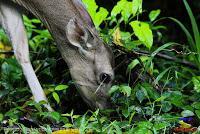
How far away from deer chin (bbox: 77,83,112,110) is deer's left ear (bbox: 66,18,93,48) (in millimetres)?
332

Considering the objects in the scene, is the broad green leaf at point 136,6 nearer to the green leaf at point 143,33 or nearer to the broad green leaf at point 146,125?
the green leaf at point 143,33

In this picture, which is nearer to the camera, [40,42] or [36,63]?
[36,63]

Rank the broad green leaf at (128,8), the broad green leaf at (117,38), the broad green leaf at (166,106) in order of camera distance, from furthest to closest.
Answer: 1. the broad green leaf at (128,8)
2. the broad green leaf at (117,38)
3. the broad green leaf at (166,106)

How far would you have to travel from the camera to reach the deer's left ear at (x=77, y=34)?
4309 mm

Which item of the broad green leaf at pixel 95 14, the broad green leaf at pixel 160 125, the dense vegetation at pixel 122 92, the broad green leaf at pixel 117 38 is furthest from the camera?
the broad green leaf at pixel 95 14

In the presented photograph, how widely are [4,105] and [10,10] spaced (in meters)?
0.81

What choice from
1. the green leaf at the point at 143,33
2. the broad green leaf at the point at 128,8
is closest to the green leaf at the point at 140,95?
the green leaf at the point at 143,33

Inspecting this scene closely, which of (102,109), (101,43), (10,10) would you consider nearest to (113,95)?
(102,109)

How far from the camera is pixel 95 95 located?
14.4 feet

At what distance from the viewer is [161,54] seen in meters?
5.65

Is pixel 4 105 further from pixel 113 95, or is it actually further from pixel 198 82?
pixel 198 82

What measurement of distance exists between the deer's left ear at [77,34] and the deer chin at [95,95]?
332 mm

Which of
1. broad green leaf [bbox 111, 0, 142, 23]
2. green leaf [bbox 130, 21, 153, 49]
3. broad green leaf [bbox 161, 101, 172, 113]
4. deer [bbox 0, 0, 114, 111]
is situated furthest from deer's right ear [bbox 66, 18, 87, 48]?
broad green leaf [bbox 161, 101, 172, 113]

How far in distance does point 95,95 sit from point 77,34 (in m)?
0.50
